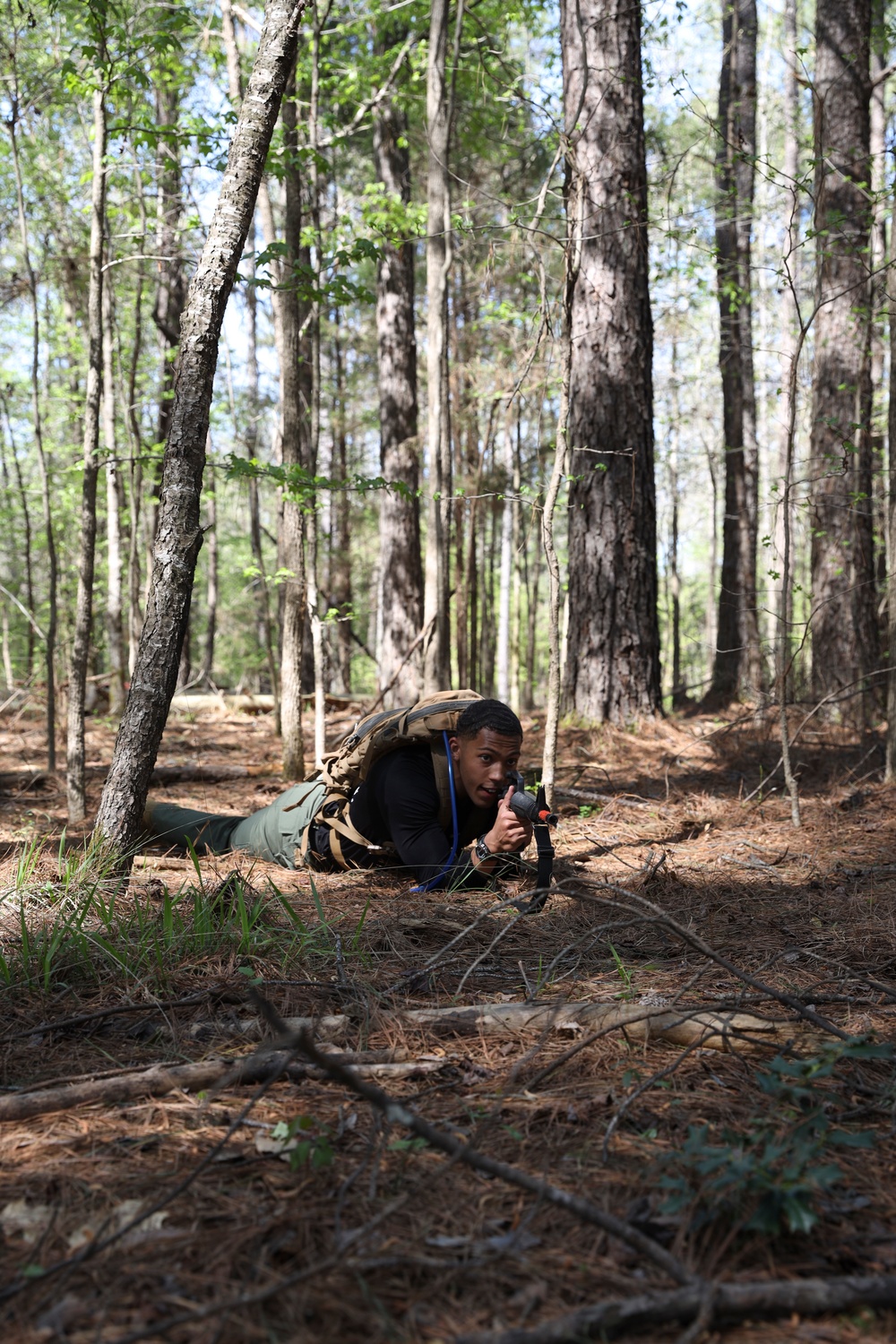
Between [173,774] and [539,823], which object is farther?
[173,774]

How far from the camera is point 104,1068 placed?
7.59ft

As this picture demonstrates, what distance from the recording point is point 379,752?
167 inches

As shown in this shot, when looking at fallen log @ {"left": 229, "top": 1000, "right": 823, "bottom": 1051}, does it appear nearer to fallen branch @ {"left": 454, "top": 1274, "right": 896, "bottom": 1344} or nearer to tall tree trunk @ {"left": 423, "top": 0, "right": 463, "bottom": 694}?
fallen branch @ {"left": 454, "top": 1274, "right": 896, "bottom": 1344}

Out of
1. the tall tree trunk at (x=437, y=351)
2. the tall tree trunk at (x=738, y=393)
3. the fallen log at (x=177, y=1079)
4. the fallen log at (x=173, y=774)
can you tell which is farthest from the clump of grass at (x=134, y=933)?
the tall tree trunk at (x=738, y=393)

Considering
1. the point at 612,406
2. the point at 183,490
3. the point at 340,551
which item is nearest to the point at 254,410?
the point at 340,551

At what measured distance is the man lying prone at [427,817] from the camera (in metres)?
3.88

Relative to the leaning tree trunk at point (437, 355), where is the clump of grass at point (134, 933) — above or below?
below

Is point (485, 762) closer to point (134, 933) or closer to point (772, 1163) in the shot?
point (134, 933)

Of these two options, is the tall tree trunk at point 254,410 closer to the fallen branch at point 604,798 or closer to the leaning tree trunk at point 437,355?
the leaning tree trunk at point 437,355

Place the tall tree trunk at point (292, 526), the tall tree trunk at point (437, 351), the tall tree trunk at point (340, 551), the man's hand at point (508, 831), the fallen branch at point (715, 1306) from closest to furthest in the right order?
the fallen branch at point (715, 1306)
the man's hand at point (508, 831)
the tall tree trunk at point (437, 351)
the tall tree trunk at point (292, 526)
the tall tree trunk at point (340, 551)

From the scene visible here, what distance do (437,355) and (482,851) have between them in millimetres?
3847

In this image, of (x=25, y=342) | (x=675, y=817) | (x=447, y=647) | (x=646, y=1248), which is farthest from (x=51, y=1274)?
(x=25, y=342)

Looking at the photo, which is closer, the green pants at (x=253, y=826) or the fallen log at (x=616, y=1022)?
the fallen log at (x=616, y=1022)

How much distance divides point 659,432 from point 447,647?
27.0 metres
